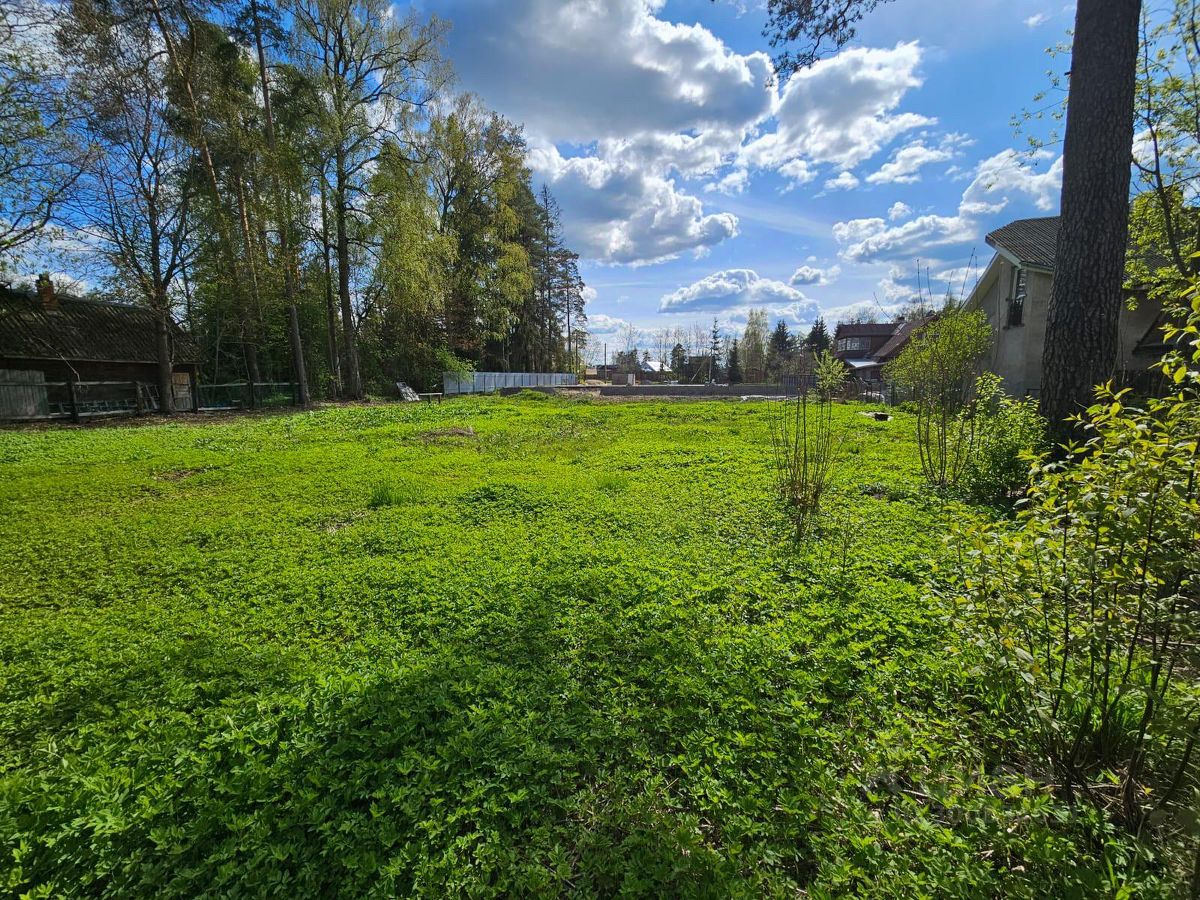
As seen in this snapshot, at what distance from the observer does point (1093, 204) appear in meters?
4.79

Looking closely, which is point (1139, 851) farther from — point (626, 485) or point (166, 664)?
point (626, 485)

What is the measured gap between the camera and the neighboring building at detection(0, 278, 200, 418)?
49.8ft

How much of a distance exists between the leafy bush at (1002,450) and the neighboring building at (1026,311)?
10050mm

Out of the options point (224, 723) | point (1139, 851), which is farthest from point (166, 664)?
point (1139, 851)

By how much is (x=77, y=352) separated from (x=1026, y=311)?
105ft

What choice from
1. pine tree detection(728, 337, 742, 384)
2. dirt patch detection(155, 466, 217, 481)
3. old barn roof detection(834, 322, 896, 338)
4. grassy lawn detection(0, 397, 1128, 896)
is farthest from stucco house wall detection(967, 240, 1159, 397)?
old barn roof detection(834, 322, 896, 338)

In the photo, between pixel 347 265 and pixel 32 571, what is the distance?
65.2ft

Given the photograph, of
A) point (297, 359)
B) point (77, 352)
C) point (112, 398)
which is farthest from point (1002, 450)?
point (77, 352)

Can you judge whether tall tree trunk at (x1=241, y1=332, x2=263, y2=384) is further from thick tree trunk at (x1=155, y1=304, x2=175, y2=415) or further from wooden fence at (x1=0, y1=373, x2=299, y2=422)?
thick tree trunk at (x1=155, y1=304, x2=175, y2=415)

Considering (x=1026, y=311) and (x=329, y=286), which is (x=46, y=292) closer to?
(x=329, y=286)

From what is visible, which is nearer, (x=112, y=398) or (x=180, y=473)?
(x=180, y=473)

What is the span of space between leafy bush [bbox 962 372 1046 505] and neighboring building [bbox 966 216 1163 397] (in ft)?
33.0

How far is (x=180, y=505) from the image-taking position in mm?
5730

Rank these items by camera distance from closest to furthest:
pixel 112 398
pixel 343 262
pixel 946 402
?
pixel 946 402
pixel 112 398
pixel 343 262
